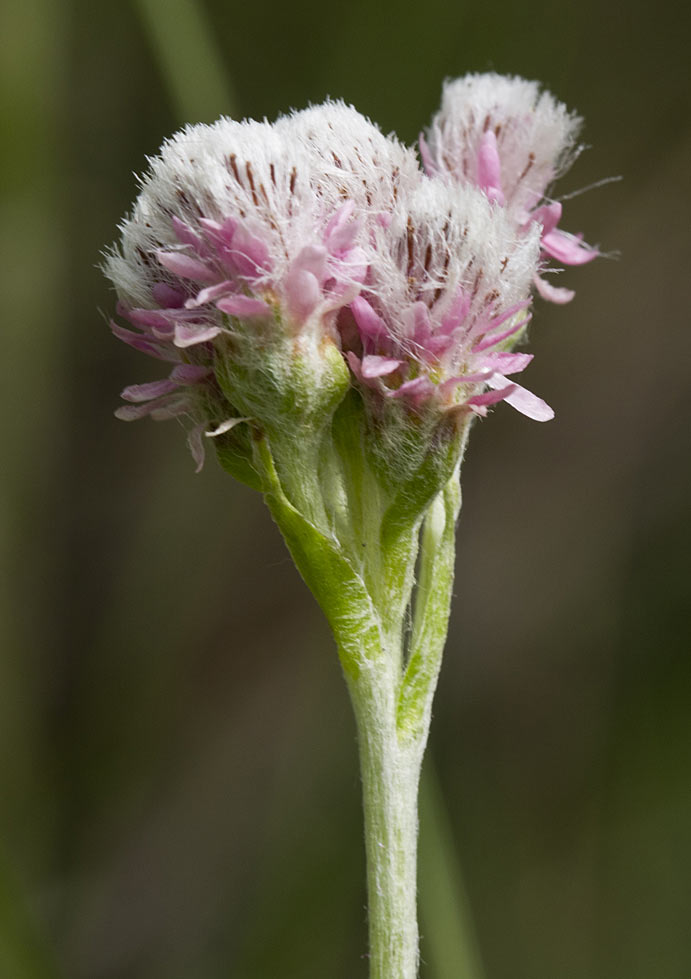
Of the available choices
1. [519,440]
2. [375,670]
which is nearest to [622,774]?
[519,440]

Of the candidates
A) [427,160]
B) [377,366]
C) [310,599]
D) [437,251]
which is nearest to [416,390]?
[377,366]

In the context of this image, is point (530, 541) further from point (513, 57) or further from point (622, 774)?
point (513, 57)

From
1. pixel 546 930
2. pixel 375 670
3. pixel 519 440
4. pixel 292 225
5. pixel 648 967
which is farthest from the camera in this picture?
pixel 519 440

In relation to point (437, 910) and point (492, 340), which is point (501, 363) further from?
point (437, 910)

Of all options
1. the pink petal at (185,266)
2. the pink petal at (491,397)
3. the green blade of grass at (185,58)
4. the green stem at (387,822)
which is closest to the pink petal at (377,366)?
the pink petal at (491,397)

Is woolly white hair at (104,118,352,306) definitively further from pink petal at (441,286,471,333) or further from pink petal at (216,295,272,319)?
pink petal at (441,286,471,333)
